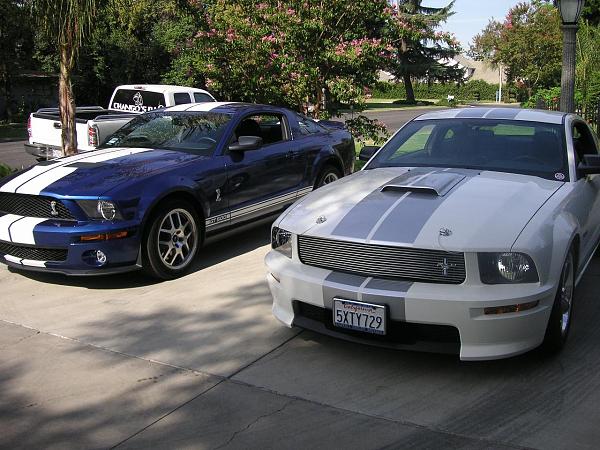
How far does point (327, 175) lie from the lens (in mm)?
7867

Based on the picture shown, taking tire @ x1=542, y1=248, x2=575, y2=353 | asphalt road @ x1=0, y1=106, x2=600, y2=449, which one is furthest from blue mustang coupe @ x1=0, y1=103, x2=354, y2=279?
tire @ x1=542, y1=248, x2=575, y2=353

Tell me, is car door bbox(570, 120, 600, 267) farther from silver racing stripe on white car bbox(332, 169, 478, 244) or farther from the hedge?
the hedge

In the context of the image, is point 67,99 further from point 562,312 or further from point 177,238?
point 562,312

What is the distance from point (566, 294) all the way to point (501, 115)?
1.84 m

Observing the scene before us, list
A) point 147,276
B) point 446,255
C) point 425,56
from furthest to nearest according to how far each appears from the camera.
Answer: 1. point 425,56
2. point 147,276
3. point 446,255

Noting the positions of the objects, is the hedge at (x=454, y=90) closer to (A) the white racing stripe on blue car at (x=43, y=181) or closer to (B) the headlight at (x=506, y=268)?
(A) the white racing stripe on blue car at (x=43, y=181)

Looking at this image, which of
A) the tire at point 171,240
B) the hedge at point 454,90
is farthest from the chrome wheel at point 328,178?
the hedge at point 454,90

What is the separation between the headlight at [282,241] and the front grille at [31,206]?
1907 millimetres

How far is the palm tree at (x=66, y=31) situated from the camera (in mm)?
8570

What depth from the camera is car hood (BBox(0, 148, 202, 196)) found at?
17.4 feet

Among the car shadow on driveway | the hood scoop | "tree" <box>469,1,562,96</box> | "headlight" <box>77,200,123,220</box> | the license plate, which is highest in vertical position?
"tree" <box>469,1,562,96</box>

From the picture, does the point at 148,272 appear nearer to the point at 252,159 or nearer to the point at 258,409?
the point at 252,159

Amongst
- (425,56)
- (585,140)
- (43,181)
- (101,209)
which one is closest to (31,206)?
(43,181)

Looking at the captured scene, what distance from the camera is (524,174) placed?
461 cm
